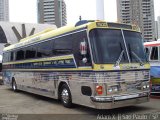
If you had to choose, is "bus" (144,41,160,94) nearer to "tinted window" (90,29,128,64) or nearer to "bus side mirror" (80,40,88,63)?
"tinted window" (90,29,128,64)

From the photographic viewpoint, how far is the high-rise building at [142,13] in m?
49.5

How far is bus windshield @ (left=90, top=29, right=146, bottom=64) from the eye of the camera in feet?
32.2

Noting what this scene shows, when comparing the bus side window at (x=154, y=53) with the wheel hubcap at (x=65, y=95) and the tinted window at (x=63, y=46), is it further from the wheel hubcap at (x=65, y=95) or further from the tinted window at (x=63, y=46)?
the wheel hubcap at (x=65, y=95)

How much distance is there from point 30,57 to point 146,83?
23.0ft

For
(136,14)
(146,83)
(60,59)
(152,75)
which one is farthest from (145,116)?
(136,14)

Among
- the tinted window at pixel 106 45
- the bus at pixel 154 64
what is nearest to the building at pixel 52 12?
the bus at pixel 154 64

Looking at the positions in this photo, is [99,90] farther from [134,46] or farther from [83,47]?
[134,46]

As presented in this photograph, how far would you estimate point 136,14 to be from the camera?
5044 cm

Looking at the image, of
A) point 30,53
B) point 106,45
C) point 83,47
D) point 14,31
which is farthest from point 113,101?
point 14,31

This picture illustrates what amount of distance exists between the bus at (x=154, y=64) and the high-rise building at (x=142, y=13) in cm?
3323

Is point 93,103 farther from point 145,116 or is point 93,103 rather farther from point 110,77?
point 145,116

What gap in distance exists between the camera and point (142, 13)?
52.2 metres

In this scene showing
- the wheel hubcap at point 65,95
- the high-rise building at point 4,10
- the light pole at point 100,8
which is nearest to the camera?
the wheel hubcap at point 65,95

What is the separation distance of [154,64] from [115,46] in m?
5.09
